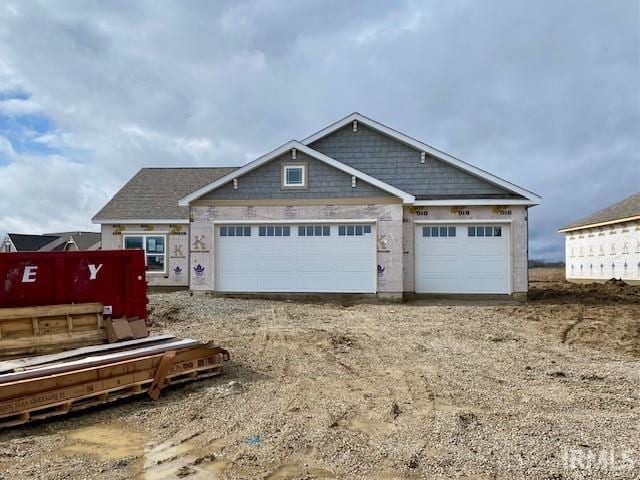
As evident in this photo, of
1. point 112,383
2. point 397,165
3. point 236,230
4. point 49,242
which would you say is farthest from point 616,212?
point 49,242

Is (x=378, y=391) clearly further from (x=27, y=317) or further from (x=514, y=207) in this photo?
(x=514, y=207)

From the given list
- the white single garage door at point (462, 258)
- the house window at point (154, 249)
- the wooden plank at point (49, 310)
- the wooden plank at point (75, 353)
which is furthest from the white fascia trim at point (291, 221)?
the wooden plank at point (49, 310)

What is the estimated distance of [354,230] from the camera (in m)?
16.2

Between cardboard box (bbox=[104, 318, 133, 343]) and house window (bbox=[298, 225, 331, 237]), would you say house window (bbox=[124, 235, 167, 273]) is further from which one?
cardboard box (bbox=[104, 318, 133, 343])

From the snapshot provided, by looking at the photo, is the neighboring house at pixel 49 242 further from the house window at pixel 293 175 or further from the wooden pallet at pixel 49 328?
the wooden pallet at pixel 49 328

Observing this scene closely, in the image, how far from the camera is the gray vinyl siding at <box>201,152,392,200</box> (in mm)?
16141

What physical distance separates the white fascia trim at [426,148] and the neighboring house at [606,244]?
33.7ft

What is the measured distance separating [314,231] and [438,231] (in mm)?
4296

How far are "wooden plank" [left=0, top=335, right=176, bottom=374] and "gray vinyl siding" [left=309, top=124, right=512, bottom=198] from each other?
458 inches

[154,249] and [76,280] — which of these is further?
[154,249]

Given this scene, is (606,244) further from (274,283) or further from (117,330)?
(117,330)

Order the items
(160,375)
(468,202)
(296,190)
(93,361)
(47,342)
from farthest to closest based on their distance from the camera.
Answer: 1. (468,202)
2. (296,190)
3. (47,342)
4. (160,375)
5. (93,361)

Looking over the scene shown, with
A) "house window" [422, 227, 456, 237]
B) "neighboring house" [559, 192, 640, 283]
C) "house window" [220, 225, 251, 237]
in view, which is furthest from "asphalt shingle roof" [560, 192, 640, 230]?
"house window" [220, 225, 251, 237]

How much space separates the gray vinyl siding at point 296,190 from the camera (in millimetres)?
16141
